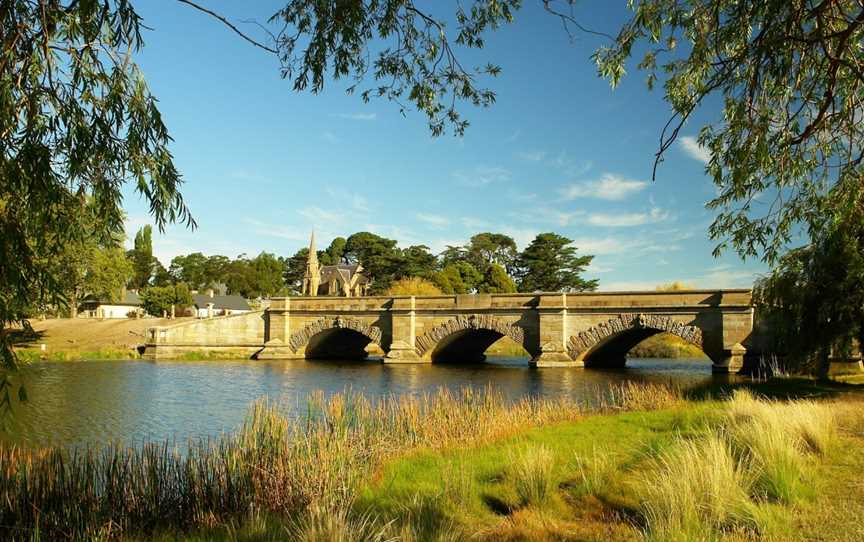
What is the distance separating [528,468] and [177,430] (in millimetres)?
9124

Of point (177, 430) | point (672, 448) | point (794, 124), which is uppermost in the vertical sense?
point (794, 124)

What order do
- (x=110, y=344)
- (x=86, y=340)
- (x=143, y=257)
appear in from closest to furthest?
(x=110, y=344), (x=86, y=340), (x=143, y=257)

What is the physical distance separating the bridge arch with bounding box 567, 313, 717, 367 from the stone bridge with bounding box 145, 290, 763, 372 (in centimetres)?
5

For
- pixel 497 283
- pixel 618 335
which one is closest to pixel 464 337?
pixel 618 335

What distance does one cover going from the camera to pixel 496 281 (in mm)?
63844

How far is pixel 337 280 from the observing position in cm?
7144

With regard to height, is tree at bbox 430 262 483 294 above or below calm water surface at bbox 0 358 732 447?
above

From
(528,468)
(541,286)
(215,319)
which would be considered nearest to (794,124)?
(528,468)

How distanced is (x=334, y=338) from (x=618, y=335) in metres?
18.3

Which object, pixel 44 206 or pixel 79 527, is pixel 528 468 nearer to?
pixel 79 527

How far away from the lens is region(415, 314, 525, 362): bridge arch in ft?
107

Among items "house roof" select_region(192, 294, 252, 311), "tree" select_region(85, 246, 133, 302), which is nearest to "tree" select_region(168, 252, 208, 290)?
"house roof" select_region(192, 294, 252, 311)

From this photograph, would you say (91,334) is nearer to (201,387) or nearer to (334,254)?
(201,387)

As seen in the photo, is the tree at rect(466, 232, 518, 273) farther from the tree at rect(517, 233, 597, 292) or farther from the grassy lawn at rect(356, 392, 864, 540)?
the grassy lawn at rect(356, 392, 864, 540)
